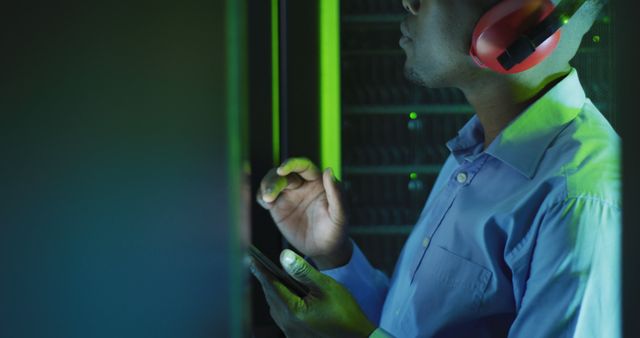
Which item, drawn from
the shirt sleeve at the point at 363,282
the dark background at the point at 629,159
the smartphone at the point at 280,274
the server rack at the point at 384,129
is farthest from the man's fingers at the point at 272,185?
the dark background at the point at 629,159

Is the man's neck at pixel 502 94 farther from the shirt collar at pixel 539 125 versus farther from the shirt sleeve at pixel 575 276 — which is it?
the shirt sleeve at pixel 575 276

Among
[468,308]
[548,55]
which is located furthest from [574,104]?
[468,308]

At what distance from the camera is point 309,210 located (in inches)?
54.7

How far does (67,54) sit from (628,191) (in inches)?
12.5

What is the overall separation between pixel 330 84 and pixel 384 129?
29 cm

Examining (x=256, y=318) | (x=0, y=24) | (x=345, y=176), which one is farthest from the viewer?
(x=345, y=176)

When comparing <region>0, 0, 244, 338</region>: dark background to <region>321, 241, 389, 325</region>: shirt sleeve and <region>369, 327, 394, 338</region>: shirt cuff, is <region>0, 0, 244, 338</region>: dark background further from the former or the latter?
<region>321, 241, 389, 325</region>: shirt sleeve

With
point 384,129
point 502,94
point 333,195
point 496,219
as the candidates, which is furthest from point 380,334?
point 384,129

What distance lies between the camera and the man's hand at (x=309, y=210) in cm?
133

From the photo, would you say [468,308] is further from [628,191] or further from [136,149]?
[136,149]

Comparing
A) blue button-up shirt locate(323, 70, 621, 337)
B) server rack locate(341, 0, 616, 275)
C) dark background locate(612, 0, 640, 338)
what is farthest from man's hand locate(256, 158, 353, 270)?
dark background locate(612, 0, 640, 338)

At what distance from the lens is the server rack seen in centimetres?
204

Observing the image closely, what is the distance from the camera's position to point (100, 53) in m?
0.31

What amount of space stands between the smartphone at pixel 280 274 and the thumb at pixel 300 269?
22 millimetres
